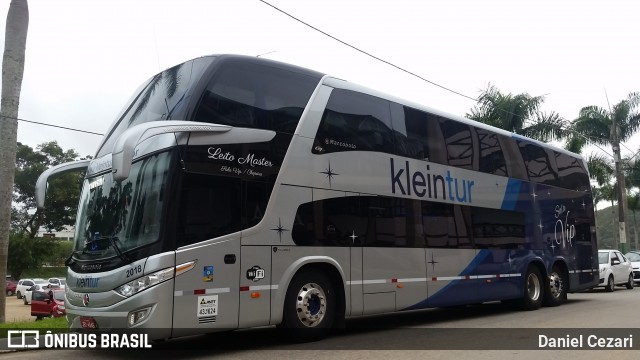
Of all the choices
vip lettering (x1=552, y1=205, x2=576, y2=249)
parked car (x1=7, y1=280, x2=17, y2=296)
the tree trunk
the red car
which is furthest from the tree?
vip lettering (x1=552, y1=205, x2=576, y2=249)

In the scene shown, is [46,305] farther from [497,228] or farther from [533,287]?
[533,287]

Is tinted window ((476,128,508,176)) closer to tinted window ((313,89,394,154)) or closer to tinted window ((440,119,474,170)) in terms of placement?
tinted window ((440,119,474,170))

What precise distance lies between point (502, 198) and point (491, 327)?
3702 millimetres

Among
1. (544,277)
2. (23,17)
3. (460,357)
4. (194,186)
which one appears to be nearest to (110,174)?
(194,186)

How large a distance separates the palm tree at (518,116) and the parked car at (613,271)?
841 cm

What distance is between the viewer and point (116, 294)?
22.7ft

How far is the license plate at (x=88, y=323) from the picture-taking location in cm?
712

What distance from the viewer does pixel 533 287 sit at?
1414 cm

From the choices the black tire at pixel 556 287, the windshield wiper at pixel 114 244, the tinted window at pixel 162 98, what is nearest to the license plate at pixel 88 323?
the windshield wiper at pixel 114 244

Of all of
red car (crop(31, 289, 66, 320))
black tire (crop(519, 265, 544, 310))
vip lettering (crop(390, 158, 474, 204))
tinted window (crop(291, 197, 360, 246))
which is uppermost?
vip lettering (crop(390, 158, 474, 204))

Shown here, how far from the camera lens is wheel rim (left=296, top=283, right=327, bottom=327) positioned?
27.3 feet

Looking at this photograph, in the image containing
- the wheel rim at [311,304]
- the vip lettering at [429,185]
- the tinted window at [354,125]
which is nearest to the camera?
the wheel rim at [311,304]

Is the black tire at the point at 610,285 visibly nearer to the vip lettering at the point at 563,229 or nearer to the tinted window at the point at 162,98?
the vip lettering at the point at 563,229

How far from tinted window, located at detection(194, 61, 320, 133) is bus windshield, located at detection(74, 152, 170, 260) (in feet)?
3.24
